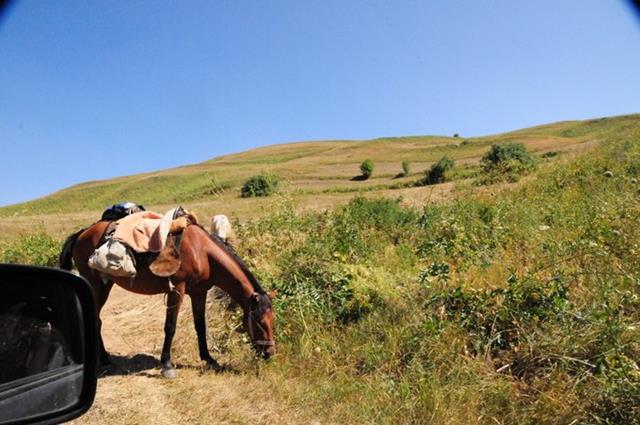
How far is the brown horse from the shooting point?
196 inches

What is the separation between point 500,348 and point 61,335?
3.89 meters

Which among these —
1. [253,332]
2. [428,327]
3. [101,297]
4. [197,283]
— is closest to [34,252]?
[101,297]

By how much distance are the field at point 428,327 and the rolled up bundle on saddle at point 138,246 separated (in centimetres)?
112

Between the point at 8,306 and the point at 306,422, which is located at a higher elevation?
the point at 8,306

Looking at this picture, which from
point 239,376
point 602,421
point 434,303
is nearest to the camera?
point 602,421

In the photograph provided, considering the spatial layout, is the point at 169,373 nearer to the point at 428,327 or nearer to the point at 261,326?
the point at 261,326

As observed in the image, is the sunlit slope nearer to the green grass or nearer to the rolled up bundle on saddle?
the green grass

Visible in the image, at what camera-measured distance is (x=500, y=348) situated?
4.47 m

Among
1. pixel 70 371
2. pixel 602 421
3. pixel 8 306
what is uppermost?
pixel 8 306

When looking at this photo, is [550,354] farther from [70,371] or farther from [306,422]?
[70,371]

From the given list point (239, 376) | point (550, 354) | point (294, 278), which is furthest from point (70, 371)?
point (294, 278)

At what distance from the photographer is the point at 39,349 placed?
1.89 m

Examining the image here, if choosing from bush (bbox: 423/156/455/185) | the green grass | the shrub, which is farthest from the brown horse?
bush (bbox: 423/156/455/185)

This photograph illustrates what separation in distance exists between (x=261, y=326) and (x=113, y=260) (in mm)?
1696
